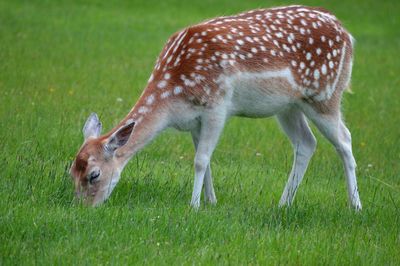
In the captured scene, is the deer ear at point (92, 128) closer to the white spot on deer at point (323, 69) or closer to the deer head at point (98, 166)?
the deer head at point (98, 166)

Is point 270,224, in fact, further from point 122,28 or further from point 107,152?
point 122,28

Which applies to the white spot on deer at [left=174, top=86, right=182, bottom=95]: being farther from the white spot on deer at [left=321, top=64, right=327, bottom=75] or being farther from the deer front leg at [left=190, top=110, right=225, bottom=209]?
the white spot on deer at [left=321, top=64, right=327, bottom=75]

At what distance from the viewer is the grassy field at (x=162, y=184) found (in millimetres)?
5953

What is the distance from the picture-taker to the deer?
7.16 m

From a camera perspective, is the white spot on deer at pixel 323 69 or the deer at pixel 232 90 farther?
the white spot on deer at pixel 323 69

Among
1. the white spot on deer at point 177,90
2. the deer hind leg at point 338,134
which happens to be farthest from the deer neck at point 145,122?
the deer hind leg at point 338,134

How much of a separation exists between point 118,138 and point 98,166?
1.01ft

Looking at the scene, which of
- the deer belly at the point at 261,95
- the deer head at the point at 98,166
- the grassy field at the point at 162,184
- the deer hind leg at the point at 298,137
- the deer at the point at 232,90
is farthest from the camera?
the deer hind leg at the point at 298,137

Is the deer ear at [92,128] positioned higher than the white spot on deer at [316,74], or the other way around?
the white spot on deer at [316,74]

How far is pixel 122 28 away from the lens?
19.9 meters

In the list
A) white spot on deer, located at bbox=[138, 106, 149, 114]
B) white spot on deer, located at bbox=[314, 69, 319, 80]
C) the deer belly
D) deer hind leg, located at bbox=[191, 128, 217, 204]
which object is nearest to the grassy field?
deer hind leg, located at bbox=[191, 128, 217, 204]

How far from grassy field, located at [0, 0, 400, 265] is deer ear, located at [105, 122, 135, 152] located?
1.66ft

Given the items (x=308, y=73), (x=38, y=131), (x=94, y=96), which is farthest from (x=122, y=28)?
(x=308, y=73)

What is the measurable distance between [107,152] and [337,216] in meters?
2.21
